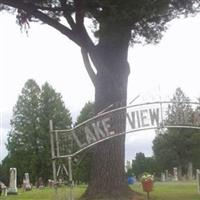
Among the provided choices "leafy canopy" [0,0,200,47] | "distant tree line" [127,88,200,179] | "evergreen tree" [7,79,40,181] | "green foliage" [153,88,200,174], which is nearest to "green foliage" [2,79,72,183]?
"evergreen tree" [7,79,40,181]

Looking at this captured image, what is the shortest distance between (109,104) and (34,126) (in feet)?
123

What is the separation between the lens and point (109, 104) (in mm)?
16719

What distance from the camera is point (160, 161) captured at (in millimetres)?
65000

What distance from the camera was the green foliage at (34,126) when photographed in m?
52.7

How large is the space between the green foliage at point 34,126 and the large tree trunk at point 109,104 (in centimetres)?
3510

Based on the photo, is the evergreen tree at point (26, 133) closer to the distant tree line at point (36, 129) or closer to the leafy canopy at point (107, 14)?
the distant tree line at point (36, 129)

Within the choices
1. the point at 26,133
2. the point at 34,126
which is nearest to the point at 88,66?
the point at 34,126

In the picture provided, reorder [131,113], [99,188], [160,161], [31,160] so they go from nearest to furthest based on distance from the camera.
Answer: [131,113]
[99,188]
[31,160]
[160,161]

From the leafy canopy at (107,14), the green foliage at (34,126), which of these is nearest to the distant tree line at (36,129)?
the green foliage at (34,126)

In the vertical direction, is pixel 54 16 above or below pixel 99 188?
above

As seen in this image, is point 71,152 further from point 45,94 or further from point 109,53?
point 45,94

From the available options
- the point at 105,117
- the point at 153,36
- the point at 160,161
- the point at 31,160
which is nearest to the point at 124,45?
the point at 153,36

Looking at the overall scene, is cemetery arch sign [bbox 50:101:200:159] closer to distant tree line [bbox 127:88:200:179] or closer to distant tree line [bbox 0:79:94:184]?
distant tree line [bbox 0:79:94:184]

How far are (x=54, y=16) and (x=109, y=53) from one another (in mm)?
2160
